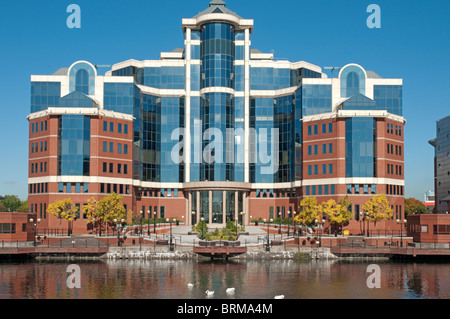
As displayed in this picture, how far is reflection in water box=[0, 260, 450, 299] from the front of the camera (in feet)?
166

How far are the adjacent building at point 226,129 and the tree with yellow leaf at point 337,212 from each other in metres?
3.55

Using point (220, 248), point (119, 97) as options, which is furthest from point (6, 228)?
point (119, 97)

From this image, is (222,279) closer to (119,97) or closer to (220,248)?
(220,248)

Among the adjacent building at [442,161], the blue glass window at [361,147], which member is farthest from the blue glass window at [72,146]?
the adjacent building at [442,161]

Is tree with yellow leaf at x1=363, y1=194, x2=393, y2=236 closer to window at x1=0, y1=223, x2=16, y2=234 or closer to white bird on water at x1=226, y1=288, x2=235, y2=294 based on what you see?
white bird on water at x1=226, y1=288, x2=235, y2=294

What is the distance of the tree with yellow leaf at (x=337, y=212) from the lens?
94000 mm

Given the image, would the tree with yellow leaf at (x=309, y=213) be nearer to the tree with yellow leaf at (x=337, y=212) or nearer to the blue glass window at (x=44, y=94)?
the tree with yellow leaf at (x=337, y=212)

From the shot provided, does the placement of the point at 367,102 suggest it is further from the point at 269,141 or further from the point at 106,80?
the point at 106,80

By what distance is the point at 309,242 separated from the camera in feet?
272

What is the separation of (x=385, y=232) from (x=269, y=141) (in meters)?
33.8

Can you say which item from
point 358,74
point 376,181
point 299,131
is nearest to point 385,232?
point 376,181
